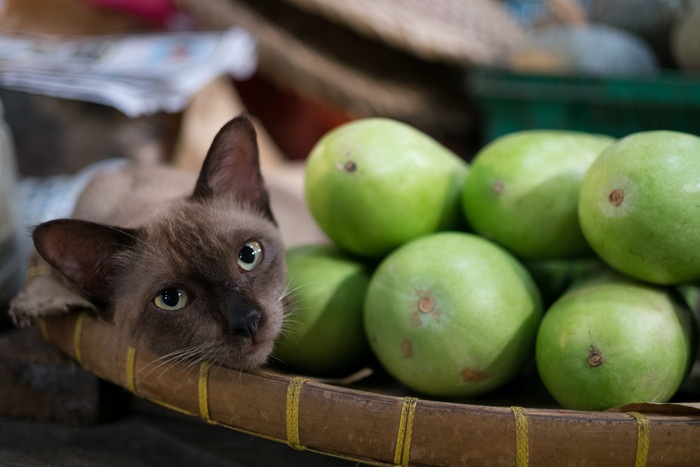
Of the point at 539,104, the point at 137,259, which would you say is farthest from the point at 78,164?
the point at 539,104

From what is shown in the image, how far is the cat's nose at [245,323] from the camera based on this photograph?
0.81 metres

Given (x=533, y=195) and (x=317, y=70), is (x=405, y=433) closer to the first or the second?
(x=533, y=195)

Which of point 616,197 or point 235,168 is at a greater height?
point 616,197

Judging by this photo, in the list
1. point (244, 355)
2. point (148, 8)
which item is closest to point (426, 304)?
point (244, 355)

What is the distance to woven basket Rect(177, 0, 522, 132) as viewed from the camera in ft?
6.98

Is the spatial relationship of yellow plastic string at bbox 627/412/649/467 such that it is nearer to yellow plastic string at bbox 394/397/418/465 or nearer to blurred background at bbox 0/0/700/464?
yellow plastic string at bbox 394/397/418/465

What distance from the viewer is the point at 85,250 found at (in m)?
A: 0.87

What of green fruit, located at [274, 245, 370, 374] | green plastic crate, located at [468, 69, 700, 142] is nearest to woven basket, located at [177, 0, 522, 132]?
green plastic crate, located at [468, 69, 700, 142]

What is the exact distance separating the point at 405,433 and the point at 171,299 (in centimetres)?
35

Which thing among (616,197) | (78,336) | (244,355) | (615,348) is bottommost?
(78,336)

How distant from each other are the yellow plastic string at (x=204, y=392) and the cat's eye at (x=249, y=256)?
0.48 feet

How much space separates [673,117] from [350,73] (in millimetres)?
1035

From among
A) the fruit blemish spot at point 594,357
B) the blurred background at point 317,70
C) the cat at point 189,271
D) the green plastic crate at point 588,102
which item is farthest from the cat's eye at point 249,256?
the green plastic crate at point 588,102

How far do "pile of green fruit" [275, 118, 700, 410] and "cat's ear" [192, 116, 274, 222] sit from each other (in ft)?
0.28
